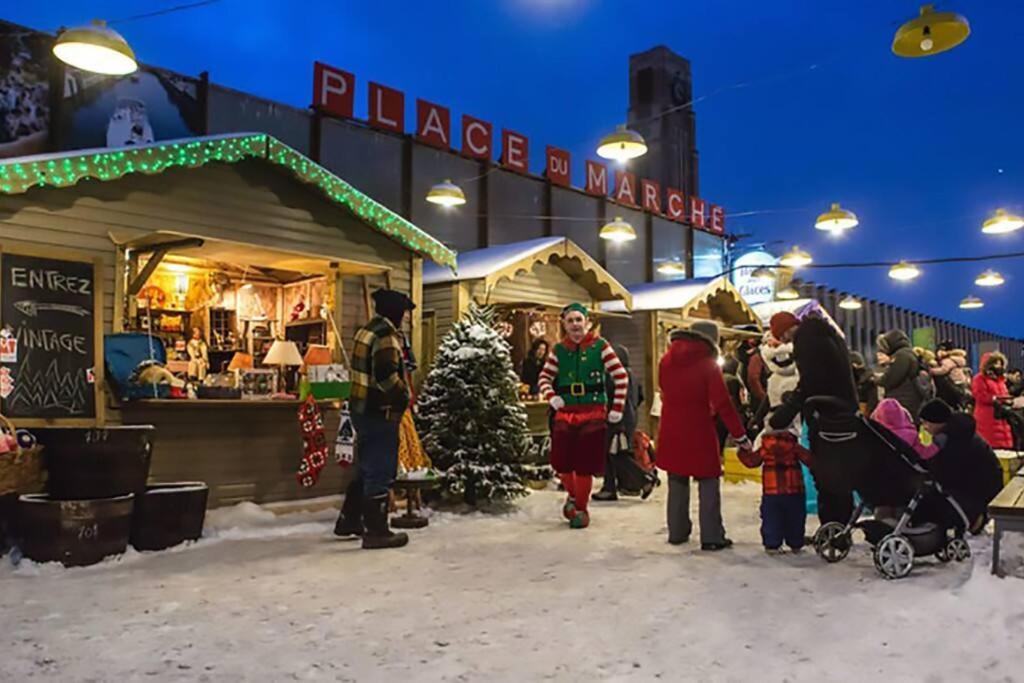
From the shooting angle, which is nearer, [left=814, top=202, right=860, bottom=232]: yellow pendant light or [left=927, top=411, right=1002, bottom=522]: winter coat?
[left=927, top=411, right=1002, bottom=522]: winter coat

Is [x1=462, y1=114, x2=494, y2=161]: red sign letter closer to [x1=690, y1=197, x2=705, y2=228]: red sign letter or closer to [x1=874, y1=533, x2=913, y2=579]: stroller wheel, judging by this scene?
[x1=690, y1=197, x2=705, y2=228]: red sign letter

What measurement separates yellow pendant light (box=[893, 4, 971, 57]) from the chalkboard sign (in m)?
6.70

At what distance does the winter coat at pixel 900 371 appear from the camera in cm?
823

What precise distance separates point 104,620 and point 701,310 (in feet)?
44.5

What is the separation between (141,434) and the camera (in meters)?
6.26

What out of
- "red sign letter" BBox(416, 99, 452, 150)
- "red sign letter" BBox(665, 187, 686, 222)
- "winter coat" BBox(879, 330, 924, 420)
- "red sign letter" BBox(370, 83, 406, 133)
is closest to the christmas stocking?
"winter coat" BBox(879, 330, 924, 420)

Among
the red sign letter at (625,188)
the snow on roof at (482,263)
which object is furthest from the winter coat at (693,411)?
the red sign letter at (625,188)

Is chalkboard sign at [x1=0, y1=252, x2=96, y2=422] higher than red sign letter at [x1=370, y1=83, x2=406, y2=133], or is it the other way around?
red sign letter at [x1=370, y1=83, x2=406, y2=133]

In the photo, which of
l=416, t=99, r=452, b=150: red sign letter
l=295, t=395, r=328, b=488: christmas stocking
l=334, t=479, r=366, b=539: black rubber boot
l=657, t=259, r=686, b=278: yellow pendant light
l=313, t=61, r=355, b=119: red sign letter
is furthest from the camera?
l=657, t=259, r=686, b=278: yellow pendant light

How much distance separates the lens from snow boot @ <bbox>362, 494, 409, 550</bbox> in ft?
21.3

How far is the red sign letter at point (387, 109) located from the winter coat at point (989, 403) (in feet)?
35.7

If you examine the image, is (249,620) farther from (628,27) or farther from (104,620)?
(628,27)

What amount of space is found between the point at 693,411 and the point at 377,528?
8.11 ft

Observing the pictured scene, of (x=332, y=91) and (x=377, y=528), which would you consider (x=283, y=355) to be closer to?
(x=377, y=528)
